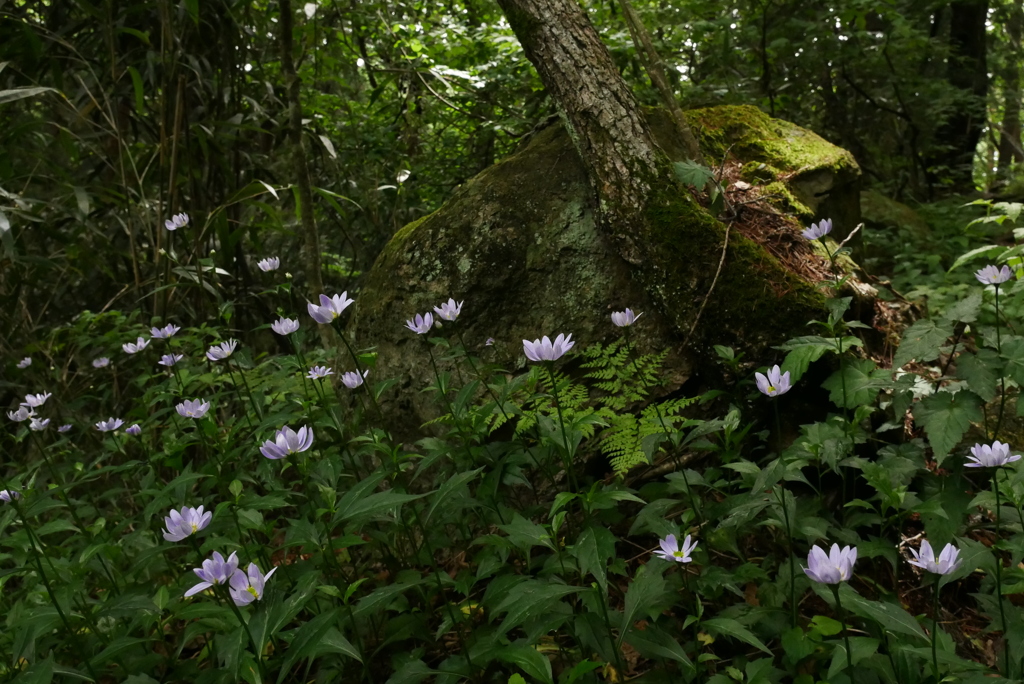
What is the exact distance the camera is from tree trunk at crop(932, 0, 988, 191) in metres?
7.04

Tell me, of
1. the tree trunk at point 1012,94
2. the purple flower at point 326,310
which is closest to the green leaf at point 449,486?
the purple flower at point 326,310

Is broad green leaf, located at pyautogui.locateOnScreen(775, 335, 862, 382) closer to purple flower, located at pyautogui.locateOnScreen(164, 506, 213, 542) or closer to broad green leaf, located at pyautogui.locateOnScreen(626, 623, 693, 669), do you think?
broad green leaf, located at pyautogui.locateOnScreen(626, 623, 693, 669)

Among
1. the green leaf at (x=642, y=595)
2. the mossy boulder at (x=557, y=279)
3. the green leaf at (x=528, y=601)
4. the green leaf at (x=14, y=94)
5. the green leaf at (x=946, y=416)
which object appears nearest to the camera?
the green leaf at (x=528, y=601)

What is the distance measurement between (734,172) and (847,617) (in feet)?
6.77

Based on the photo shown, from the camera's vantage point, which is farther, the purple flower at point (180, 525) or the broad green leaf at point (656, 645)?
the broad green leaf at point (656, 645)

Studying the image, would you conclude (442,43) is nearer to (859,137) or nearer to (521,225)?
(521,225)

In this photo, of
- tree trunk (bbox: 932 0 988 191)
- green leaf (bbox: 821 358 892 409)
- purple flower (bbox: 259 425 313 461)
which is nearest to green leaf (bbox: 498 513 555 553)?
purple flower (bbox: 259 425 313 461)

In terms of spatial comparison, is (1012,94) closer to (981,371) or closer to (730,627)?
(981,371)

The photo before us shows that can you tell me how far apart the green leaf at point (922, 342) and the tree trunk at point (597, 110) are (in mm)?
934

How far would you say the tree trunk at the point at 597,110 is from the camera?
8.24 feet

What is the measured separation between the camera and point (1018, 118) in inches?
434

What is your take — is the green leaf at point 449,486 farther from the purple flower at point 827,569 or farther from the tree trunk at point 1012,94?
the tree trunk at point 1012,94

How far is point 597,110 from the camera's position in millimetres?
2553

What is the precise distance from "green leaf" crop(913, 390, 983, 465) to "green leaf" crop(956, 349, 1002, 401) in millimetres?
32
